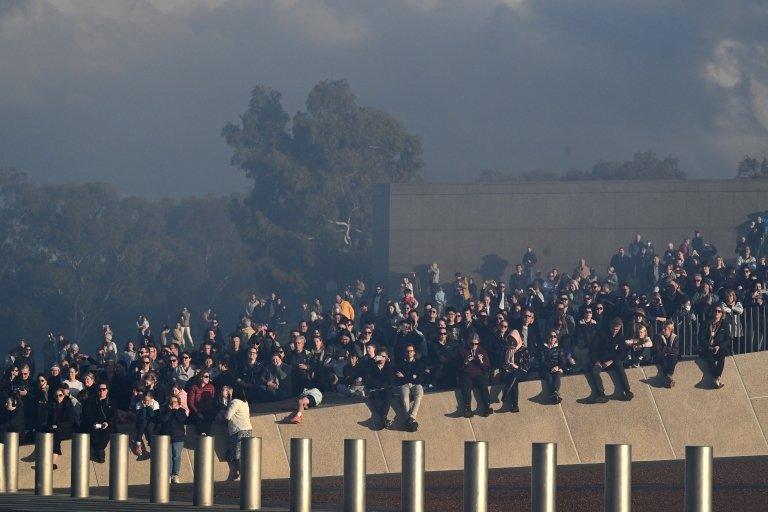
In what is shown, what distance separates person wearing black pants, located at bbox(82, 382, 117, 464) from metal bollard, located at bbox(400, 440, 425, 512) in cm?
895

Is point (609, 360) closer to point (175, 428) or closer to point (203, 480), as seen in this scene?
point (175, 428)

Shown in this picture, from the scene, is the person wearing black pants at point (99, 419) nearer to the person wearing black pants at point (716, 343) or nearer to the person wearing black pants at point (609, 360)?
the person wearing black pants at point (609, 360)

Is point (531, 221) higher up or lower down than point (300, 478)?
higher up

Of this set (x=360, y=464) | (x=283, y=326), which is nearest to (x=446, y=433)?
(x=360, y=464)

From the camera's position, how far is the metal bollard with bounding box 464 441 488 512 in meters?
13.8

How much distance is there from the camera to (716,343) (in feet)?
82.6

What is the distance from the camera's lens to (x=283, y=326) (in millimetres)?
48406

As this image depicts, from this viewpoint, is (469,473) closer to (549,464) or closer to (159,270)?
(549,464)

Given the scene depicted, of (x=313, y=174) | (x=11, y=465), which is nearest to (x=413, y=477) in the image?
(x=11, y=465)

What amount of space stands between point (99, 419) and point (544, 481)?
10481 mm

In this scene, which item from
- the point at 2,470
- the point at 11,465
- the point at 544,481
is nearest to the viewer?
the point at 544,481

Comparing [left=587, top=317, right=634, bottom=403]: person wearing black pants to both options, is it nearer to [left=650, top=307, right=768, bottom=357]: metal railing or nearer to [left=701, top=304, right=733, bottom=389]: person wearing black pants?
[left=650, top=307, right=768, bottom=357]: metal railing

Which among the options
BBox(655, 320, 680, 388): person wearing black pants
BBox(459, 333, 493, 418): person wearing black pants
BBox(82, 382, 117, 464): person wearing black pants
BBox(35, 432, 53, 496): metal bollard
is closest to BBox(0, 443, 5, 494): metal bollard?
BBox(35, 432, 53, 496): metal bollard

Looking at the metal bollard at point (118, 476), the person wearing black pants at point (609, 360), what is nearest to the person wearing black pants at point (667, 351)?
the person wearing black pants at point (609, 360)
